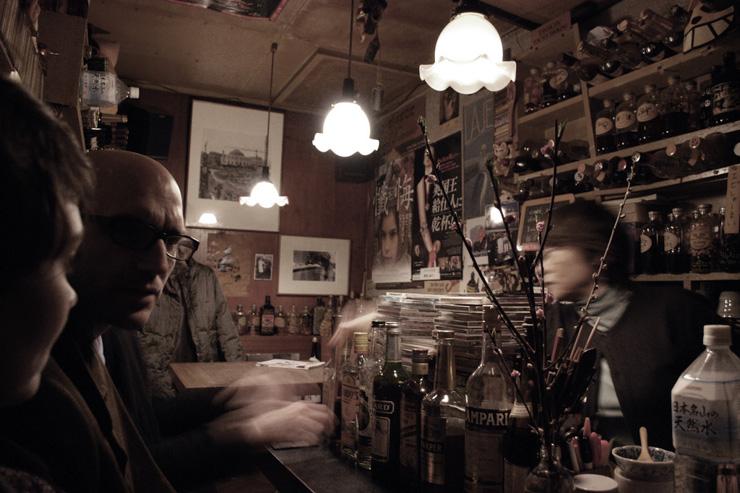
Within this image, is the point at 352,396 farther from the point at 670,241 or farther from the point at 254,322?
the point at 254,322

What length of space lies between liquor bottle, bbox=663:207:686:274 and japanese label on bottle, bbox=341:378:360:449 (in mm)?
1868

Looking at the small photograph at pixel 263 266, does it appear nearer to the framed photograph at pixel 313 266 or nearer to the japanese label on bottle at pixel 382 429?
the framed photograph at pixel 313 266

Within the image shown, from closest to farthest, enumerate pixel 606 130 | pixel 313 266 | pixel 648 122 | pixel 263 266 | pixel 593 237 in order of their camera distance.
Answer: pixel 593 237 < pixel 648 122 < pixel 606 130 < pixel 263 266 < pixel 313 266

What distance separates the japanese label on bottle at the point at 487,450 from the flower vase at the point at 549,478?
0.55 ft

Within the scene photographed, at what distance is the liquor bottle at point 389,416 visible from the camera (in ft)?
3.48

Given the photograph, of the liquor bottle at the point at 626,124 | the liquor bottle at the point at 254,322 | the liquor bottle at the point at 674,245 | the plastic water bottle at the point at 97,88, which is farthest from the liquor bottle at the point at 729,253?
the liquor bottle at the point at 254,322

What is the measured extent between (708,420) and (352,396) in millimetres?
723

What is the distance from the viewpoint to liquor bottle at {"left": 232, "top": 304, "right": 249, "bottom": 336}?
17.1 feet

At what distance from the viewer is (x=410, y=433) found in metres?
1.04

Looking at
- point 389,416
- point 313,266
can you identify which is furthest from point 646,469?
point 313,266

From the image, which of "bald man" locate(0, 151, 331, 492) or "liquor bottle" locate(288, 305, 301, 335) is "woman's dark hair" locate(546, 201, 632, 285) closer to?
"bald man" locate(0, 151, 331, 492)

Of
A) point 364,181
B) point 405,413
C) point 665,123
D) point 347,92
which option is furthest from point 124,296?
point 364,181

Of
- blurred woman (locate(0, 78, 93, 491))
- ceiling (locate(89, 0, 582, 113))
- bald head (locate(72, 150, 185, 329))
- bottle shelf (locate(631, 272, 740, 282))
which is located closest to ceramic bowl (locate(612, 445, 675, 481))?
blurred woman (locate(0, 78, 93, 491))

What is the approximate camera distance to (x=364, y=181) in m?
5.81
